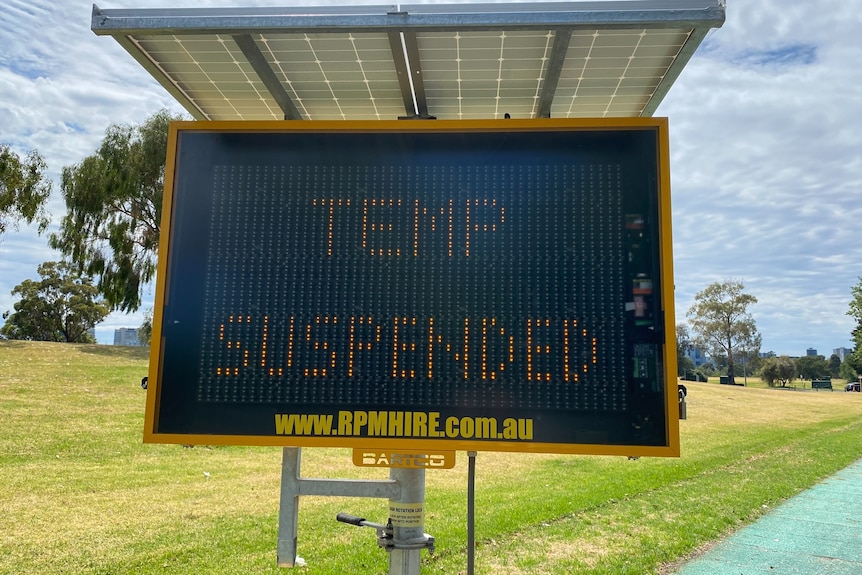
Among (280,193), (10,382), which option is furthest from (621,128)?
(10,382)

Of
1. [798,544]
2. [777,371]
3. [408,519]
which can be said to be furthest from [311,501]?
[777,371]

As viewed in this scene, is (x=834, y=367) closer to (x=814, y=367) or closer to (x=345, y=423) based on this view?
(x=814, y=367)

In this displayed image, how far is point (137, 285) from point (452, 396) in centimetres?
1936

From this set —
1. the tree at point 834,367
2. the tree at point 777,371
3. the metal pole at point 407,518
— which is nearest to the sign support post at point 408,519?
the metal pole at point 407,518

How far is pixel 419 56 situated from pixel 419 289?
1.39 m

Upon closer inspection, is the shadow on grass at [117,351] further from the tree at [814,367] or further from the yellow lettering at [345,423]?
the tree at [814,367]

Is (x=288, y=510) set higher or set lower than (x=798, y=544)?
higher

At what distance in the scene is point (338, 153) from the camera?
134 inches

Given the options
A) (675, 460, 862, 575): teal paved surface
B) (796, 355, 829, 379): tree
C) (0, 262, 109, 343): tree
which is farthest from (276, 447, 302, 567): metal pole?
(796, 355, 829, 379): tree

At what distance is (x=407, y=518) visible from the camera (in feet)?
11.4

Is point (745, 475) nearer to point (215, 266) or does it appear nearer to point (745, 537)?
point (745, 537)

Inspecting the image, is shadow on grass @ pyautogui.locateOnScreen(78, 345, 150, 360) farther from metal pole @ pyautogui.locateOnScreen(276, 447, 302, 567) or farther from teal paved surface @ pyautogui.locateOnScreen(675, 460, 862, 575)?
teal paved surface @ pyautogui.locateOnScreen(675, 460, 862, 575)

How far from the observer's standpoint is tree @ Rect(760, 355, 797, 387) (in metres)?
41.7

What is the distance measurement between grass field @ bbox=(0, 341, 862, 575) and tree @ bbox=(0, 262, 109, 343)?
20860 millimetres
